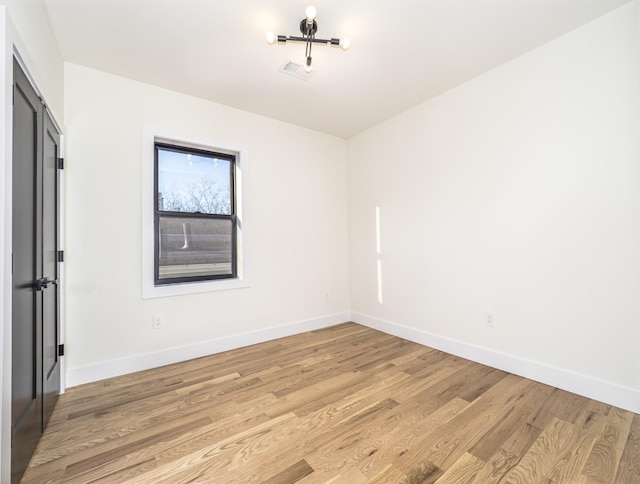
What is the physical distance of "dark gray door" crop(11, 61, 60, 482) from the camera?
1.38m

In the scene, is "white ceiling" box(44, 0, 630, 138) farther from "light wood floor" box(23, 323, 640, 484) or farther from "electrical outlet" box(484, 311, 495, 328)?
"light wood floor" box(23, 323, 640, 484)

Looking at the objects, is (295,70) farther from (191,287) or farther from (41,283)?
(41,283)

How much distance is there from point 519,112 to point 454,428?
98.4 inches

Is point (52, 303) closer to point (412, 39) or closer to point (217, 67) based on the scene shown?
point (217, 67)

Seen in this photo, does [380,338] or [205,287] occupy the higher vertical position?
[205,287]

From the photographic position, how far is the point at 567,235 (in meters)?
2.21

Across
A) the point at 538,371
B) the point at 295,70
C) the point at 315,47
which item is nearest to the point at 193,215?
the point at 295,70

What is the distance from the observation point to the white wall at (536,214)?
78.0 inches

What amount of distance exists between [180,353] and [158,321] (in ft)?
1.27

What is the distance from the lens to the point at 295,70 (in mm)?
2574

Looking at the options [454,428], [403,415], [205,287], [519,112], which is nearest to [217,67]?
[205,287]

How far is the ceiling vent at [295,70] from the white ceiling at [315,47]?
1.9 inches

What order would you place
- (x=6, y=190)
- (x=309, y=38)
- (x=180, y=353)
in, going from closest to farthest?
(x=6, y=190)
(x=309, y=38)
(x=180, y=353)

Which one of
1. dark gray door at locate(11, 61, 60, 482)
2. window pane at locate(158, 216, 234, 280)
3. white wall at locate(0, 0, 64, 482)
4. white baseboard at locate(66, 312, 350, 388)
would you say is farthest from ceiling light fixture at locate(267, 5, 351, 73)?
white baseboard at locate(66, 312, 350, 388)
